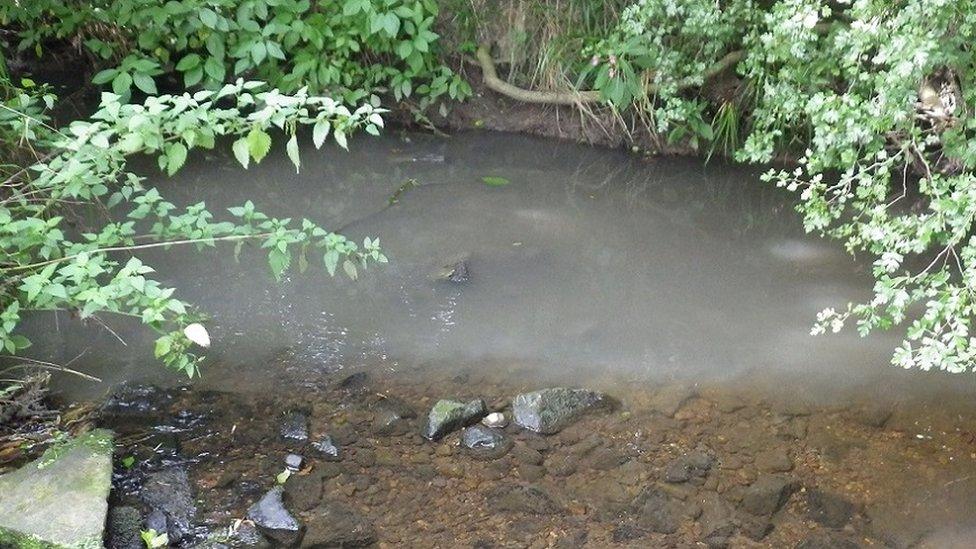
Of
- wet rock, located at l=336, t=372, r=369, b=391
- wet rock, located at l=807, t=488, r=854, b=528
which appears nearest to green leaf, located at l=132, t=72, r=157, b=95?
wet rock, located at l=336, t=372, r=369, b=391

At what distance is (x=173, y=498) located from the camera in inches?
118

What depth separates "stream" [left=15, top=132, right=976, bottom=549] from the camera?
3.07 meters

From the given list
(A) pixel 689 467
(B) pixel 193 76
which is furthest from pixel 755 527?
(B) pixel 193 76

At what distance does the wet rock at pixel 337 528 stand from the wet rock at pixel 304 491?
0.05 metres

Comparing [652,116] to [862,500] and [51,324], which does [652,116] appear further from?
[51,324]

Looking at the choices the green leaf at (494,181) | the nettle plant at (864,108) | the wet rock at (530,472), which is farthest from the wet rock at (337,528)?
the green leaf at (494,181)

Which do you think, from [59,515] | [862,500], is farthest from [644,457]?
[59,515]

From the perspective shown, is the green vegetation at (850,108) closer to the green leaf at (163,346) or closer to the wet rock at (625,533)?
the wet rock at (625,533)

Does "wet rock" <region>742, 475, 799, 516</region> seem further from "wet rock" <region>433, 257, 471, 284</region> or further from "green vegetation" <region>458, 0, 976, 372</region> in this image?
"wet rock" <region>433, 257, 471, 284</region>

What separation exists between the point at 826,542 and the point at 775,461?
1.42 feet

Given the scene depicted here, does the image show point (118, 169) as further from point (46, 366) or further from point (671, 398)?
point (671, 398)

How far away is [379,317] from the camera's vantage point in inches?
165

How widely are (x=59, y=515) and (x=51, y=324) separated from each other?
1.42 m

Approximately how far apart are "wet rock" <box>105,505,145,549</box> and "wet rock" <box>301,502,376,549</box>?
1.78ft
